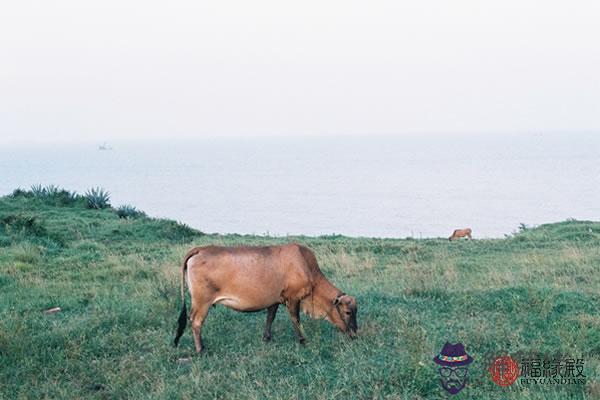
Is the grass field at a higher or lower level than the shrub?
higher

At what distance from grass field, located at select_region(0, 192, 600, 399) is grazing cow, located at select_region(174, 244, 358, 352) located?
30cm

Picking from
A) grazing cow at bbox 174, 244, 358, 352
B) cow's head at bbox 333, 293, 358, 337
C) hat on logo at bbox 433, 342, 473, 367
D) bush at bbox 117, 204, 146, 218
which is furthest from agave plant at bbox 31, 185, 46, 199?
hat on logo at bbox 433, 342, 473, 367

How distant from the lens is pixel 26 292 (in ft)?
34.6

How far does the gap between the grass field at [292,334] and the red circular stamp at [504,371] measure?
0.09m

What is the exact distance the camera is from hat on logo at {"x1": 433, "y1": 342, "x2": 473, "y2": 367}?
600 centimetres

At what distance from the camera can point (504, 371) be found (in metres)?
6.20

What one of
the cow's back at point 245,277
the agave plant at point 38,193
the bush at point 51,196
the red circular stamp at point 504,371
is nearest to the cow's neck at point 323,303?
the cow's back at point 245,277

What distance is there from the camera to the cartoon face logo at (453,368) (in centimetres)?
585

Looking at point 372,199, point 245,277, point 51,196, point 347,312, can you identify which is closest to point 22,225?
point 51,196

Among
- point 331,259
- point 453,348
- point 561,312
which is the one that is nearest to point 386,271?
point 331,259

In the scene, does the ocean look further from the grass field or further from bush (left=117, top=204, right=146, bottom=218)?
the grass field

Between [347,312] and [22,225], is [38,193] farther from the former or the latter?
[347,312]

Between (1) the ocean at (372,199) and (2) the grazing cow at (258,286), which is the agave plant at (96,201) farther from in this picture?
(2) the grazing cow at (258,286)

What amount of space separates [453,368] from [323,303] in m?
1.92
